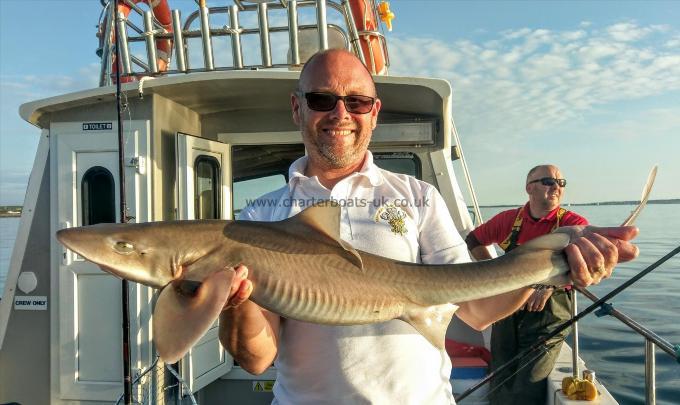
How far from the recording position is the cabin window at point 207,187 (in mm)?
5574

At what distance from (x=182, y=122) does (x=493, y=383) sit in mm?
4267

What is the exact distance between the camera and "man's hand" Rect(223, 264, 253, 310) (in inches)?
77.4

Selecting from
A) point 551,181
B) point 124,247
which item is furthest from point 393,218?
point 551,181

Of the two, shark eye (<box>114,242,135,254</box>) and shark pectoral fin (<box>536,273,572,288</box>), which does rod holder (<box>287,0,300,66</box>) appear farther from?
shark pectoral fin (<box>536,273,572,288</box>)

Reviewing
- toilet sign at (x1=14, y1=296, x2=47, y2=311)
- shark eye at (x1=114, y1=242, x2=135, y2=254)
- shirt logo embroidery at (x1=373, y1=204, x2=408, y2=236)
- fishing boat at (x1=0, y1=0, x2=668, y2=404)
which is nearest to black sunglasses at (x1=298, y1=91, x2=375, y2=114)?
shirt logo embroidery at (x1=373, y1=204, x2=408, y2=236)

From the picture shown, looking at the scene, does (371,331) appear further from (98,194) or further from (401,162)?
(98,194)

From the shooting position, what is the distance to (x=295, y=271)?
2092mm

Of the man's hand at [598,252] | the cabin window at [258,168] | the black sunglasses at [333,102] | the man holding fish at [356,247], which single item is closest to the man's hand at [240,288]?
the man holding fish at [356,247]

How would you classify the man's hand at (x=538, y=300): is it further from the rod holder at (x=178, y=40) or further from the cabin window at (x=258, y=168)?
the rod holder at (x=178, y=40)

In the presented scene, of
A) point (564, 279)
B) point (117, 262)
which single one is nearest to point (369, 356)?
point (564, 279)

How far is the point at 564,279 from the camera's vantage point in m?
2.20

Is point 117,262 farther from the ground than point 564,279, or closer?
farther from the ground

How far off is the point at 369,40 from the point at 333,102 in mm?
3694

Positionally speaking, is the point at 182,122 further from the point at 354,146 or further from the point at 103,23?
the point at 354,146
